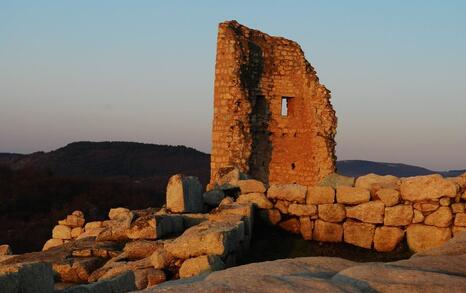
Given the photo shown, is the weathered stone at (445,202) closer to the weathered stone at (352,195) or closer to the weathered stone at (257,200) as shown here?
the weathered stone at (352,195)

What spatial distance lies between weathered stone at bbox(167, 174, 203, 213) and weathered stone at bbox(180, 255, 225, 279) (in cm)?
357

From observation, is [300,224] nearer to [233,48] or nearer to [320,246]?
[320,246]

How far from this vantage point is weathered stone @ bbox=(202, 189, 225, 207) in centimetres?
1280

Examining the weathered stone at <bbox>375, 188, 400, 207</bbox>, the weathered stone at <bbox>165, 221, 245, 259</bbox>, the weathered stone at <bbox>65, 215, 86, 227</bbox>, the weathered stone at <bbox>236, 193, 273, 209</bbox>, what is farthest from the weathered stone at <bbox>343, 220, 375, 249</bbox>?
the weathered stone at <bbox>65, 215, 86, 227</bbox>

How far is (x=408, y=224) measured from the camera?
11.0 meters

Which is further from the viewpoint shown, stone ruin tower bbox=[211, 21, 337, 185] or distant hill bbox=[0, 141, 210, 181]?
distant hill bbox=[0, 141, 210, 181]

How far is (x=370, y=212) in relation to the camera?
36.3 feet

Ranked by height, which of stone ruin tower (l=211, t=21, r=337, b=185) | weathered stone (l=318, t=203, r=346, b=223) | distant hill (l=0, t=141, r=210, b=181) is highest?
stone ruin tower (l=211, t=21, r=337, b=185)

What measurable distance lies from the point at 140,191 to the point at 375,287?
32.1 meters

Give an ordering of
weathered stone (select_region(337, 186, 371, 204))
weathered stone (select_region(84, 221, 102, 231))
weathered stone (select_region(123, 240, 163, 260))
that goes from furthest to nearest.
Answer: weathered stone (select_region(84, 221, 102, 231)) → weathered stone (select_region(337, 186, 371, 204)) → weathered stone (select_region(123, 240, 163, 260))

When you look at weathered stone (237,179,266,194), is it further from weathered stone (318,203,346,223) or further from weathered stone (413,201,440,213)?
weathered stone (413,201,440,213)

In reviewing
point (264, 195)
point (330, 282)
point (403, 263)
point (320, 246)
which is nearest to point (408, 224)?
point (320, 246)

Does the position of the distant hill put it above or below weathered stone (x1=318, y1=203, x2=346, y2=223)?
below

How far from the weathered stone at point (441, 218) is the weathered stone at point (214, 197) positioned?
172 inches
